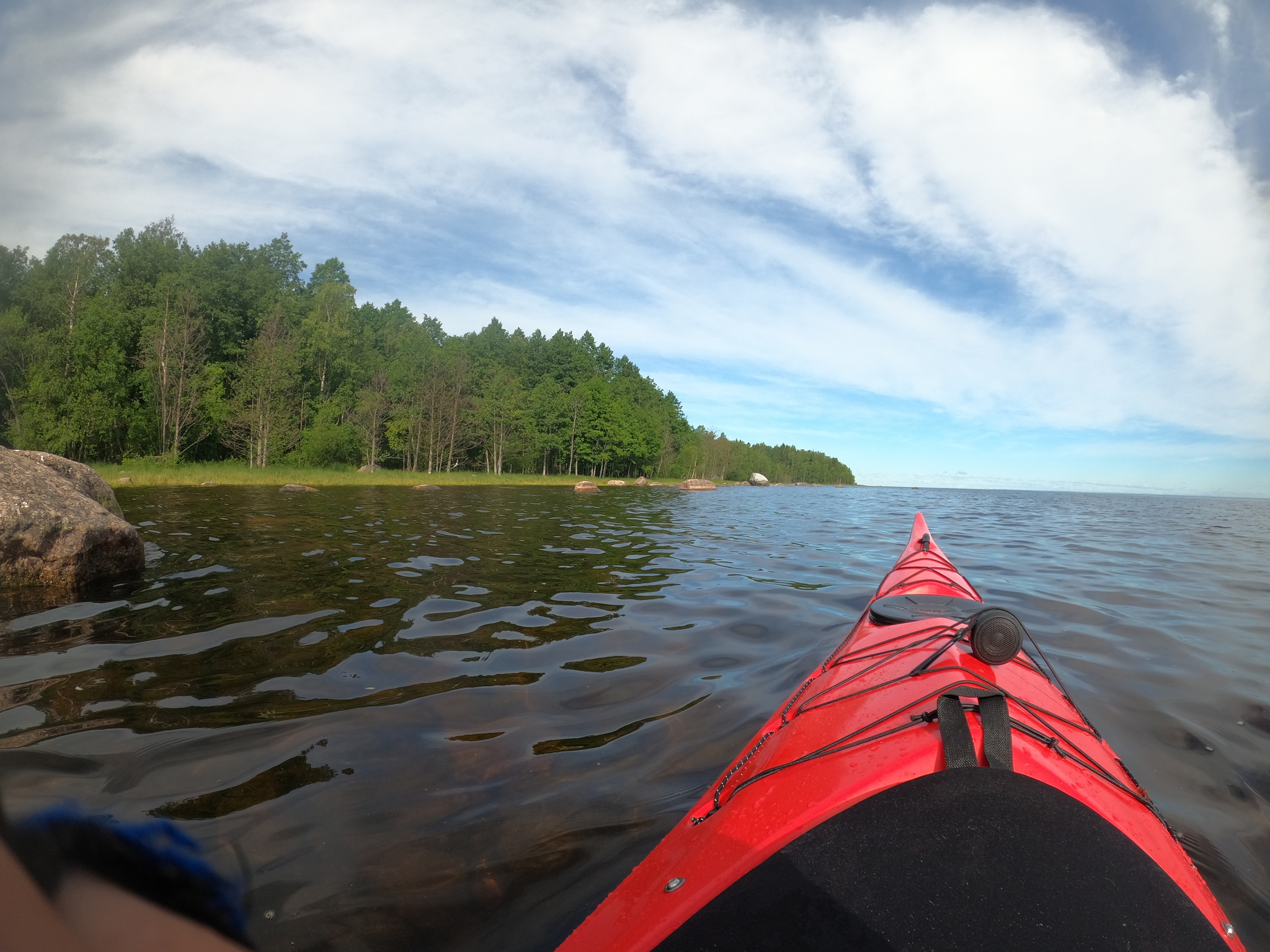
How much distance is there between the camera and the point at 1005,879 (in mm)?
1618

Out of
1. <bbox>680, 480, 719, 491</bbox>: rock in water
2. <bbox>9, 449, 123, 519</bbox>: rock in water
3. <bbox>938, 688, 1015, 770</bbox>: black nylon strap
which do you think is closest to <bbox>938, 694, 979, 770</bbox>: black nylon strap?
<bbox>938, 688, 1015, 770</bbox>: black nylon strap

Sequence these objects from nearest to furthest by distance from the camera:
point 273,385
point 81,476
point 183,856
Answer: point 183,856
point 81,476
point 273,385

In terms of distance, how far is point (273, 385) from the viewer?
3612 centimetres

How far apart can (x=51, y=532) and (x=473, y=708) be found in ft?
17.9

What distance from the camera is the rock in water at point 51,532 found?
5.75 m

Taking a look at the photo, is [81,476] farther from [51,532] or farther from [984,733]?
[984,733]

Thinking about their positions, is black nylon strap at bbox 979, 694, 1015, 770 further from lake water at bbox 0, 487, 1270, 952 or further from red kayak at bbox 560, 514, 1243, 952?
lake water at bbox 0, 487, 1270, 952

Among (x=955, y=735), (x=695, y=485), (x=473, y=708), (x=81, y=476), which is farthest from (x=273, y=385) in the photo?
(x=955, y=735)

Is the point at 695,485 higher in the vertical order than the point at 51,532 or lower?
higher

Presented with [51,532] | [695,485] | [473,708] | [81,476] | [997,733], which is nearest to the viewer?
[997,733]

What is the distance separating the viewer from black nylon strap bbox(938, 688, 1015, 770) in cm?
186

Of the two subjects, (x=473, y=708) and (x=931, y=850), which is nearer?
(x=931, y=850)

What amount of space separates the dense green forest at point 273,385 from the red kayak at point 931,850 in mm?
9415

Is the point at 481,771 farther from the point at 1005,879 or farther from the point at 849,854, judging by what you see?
the point at 1005,879
